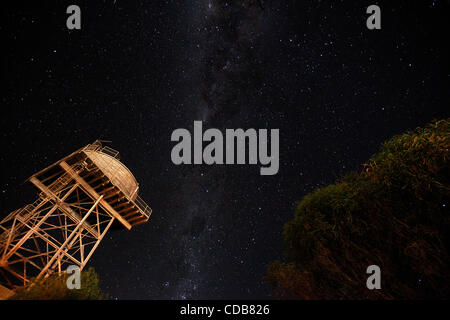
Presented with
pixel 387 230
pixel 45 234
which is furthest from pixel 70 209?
pixel 387 230

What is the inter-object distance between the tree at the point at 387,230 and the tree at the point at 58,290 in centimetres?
955

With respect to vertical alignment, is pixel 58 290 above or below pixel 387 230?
below

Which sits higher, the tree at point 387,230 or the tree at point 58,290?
the tree at point 387,230

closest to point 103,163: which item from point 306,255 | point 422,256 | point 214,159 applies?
point 214,159

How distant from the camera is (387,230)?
10141 millimetres

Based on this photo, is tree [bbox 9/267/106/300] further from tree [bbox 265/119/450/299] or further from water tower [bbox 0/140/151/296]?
tree [bbox 265/119/450/299]

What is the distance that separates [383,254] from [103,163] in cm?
1408

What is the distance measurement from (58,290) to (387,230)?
11637mm

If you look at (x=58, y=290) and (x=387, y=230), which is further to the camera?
(x=387, y=230)

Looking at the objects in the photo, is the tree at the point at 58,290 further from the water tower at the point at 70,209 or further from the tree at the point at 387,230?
the tree at the point at 387,230

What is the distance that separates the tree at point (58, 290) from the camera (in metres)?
6.86

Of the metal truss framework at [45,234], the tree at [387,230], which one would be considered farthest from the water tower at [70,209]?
the tree at [387,230]

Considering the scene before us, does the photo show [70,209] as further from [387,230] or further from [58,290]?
[387,230]
